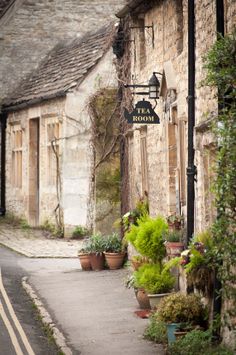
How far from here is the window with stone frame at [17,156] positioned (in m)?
29.6

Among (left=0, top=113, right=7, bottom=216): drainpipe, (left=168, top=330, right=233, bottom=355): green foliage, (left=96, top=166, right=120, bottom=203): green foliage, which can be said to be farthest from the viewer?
(left=0, top=113, right=7, bottom=216): drainpipe

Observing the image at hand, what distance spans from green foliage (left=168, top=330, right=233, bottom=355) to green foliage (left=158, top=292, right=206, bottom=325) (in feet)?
1.43

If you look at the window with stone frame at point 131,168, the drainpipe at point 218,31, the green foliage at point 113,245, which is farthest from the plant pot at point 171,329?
the window with stone frame at point 131,168

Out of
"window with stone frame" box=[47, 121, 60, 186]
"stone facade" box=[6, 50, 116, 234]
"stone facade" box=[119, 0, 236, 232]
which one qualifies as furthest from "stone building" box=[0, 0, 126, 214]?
"stone facade" box=[119, 0, 236, 232]

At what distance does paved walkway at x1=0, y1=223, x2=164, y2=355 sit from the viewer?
11.1m

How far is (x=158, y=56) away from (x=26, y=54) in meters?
15.3

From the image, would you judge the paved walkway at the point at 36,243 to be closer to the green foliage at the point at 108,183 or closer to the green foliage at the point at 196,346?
the green foliage at the point at 108,183

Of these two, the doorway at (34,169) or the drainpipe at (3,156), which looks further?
the drainpipe at (3,156)

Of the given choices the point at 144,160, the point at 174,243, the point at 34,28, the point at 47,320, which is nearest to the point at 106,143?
the point at 144,160

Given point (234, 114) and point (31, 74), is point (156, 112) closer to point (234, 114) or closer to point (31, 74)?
point (234, 114)

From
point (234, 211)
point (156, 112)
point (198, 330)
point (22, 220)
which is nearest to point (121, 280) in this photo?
point (156, 112)

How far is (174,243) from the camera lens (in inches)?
520

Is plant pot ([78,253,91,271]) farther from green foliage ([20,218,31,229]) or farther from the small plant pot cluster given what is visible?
green foliage ([20,218,31,229])

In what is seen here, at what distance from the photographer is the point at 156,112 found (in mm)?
15969
